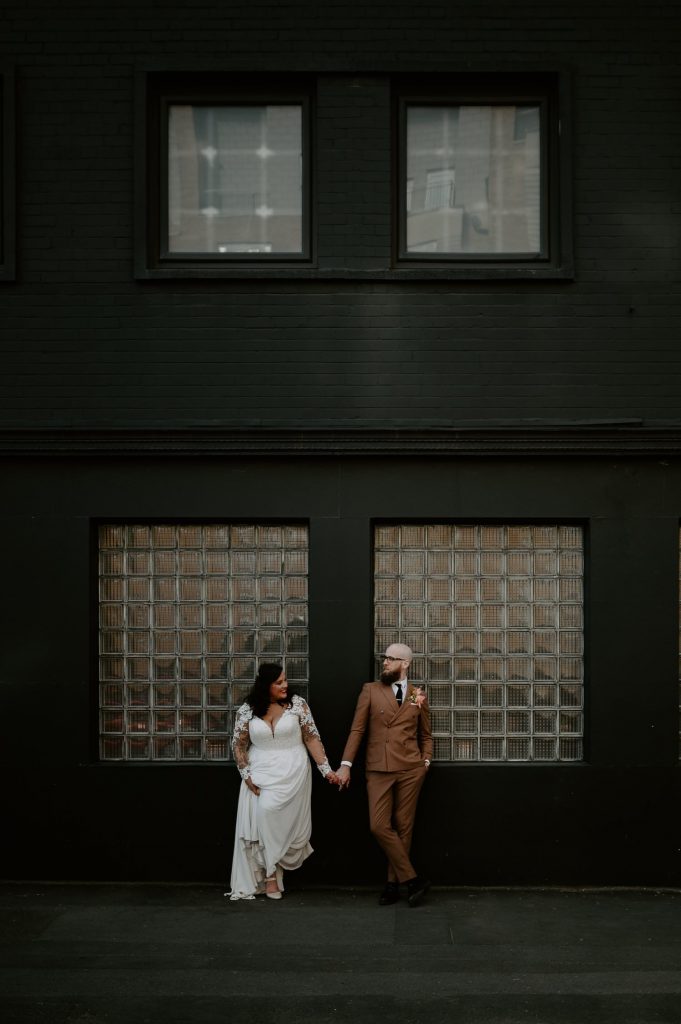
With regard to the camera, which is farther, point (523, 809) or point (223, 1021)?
point (523, 809)

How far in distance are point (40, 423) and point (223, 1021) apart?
471cm

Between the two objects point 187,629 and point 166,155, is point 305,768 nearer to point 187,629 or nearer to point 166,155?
point 187,629

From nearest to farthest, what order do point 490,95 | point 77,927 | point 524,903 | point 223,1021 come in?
Answer: point 223,1021, point 77,927, point 524,903, point 490,95

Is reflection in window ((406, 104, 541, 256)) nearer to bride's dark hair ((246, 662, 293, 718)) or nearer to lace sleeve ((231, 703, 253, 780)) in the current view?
bride's dark hair ((246, 662, 293, 718))

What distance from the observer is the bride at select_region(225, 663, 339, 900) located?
27.7 feet

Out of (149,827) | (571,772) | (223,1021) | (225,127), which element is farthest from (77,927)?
(225,127)

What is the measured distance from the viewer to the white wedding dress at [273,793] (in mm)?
8422

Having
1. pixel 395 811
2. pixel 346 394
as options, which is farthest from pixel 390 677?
pixel 346 394

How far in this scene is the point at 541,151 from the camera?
9133mm

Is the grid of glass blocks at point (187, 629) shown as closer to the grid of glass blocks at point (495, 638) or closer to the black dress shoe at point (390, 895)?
the grid of glass blocks at point (495, 638)

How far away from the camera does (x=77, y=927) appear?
799 centimetres

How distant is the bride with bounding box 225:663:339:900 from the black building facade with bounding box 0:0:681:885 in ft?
1.27

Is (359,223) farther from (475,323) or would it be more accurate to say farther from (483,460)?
(483,460)

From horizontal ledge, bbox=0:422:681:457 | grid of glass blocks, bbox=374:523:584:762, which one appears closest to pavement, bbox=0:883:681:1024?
grid of glass blocks, bbox=374:523:584:762
